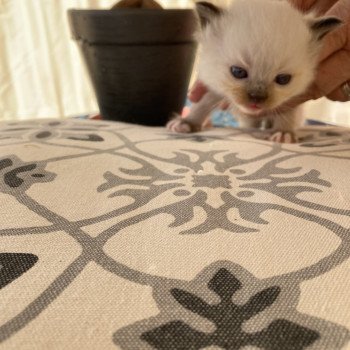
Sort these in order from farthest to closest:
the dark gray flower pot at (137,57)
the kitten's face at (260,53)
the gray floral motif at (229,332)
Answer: the dark gray flower pot at (137,57), the kitten's face at (260,53), the gray floral motif at (229,332)

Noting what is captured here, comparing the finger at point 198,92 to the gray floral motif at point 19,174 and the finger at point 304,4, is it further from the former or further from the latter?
the gray floral motif at point 19,174

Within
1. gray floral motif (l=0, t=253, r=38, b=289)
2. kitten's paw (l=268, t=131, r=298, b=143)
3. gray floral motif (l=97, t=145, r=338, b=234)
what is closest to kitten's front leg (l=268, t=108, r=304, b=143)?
kitten's paw (l=268, t=131, r=298, b=143)

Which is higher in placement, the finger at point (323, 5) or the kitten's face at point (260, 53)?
the finger at point (323, 5)

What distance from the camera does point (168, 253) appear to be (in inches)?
13.9

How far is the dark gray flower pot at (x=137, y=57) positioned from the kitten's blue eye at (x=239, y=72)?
0.89 feet

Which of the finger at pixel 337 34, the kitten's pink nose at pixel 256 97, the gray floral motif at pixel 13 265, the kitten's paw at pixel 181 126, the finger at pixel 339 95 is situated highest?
the finger at pixel 337 34

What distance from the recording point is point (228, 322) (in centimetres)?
28

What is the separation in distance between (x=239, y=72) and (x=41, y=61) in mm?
1157

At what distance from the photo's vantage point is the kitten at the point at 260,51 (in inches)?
31.2

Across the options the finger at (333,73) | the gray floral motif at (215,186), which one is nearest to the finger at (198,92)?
the finger at (333,73)

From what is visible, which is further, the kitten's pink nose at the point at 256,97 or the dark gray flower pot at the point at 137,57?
the dark gray flower pot at the point at 137,57

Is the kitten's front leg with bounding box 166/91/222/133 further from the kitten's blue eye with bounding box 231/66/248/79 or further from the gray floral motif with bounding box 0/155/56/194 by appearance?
the gray floral motif with bounding box 0/155/56/194

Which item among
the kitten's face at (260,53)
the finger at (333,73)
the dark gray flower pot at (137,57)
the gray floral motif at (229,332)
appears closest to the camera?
the gray floral motif at (229,332)

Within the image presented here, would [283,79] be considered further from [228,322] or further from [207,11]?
[228,322]
